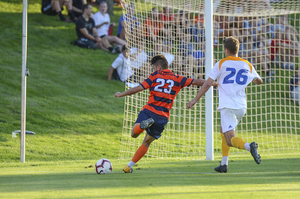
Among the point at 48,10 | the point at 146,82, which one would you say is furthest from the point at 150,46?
the point at 48,10

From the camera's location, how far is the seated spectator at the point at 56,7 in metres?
16.0

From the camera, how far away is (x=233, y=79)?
5.14 m

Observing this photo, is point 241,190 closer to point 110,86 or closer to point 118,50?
point 110,86

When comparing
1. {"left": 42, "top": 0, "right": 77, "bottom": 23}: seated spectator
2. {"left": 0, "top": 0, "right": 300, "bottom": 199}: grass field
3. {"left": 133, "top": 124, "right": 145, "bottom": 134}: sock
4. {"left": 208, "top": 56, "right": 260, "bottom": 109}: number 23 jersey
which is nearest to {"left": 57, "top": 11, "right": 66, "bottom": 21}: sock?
{"left": 42, "top": 0, "right": 77, "bottom": 23}: seated spectator

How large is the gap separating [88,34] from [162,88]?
994cm

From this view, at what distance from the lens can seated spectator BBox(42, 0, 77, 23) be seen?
52.4 feet

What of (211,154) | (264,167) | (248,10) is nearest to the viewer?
(264,167)

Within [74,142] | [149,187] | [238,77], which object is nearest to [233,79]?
[238,77]

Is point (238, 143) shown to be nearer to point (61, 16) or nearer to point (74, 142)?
point (74, 142)

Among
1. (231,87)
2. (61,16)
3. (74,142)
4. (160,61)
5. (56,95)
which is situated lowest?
(74,142)

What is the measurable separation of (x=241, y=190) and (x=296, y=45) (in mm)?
11074

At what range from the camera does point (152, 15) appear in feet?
33.1

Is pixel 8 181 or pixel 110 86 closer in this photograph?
pixel 8 181

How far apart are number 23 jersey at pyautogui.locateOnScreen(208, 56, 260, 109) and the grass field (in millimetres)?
1023
